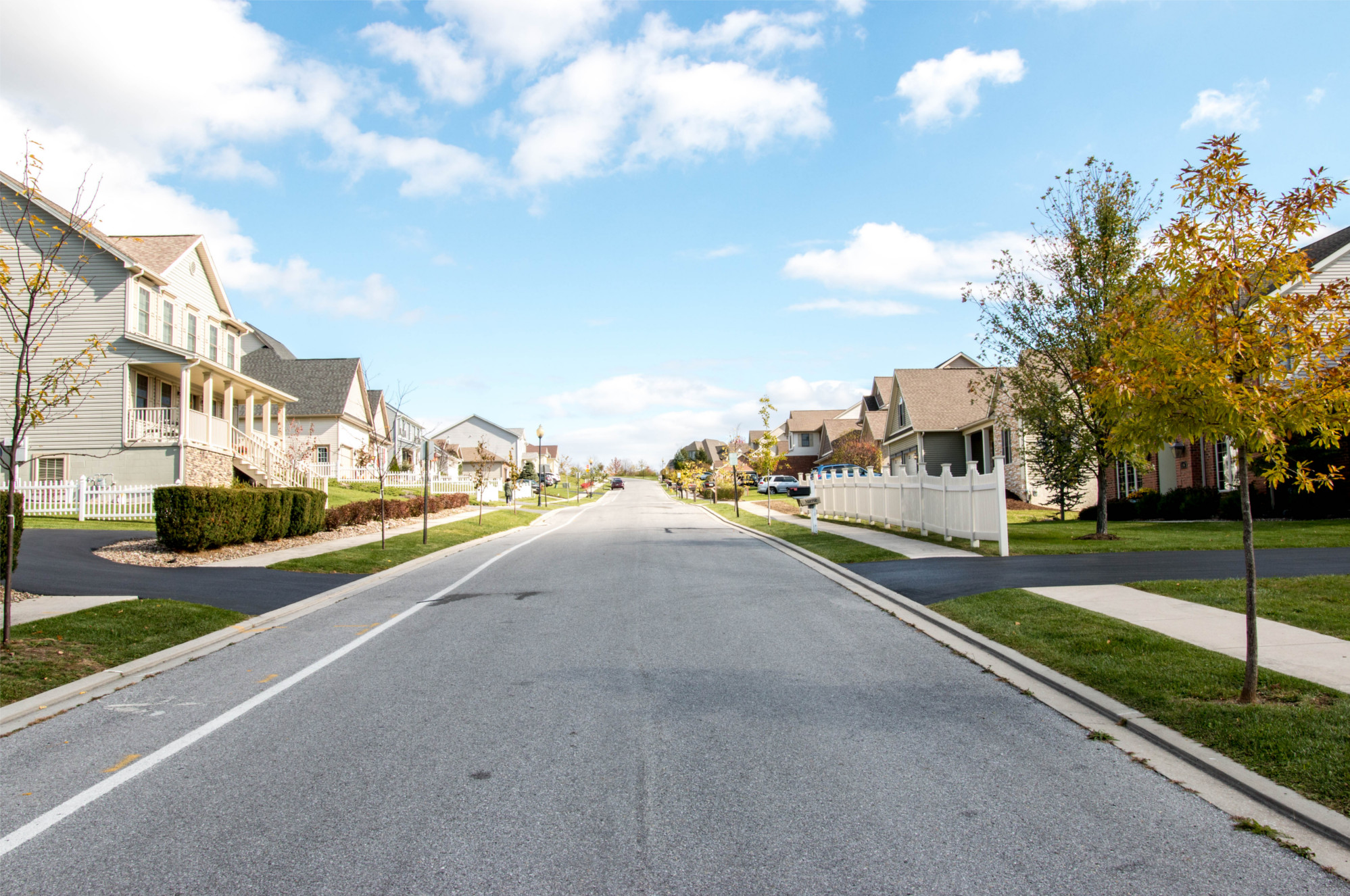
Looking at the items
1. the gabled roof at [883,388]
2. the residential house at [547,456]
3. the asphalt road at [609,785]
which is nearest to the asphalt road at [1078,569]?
the asphalt road at [609,785]

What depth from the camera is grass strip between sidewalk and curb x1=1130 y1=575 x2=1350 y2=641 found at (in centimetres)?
851

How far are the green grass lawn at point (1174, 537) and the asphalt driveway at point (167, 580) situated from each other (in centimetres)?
1209

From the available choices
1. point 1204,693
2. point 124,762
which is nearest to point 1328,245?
point 1204,693

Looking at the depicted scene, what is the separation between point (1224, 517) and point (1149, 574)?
44.2 feet

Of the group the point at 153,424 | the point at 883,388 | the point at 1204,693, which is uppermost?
the point at 883,388

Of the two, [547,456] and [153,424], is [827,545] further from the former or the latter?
[547,456]

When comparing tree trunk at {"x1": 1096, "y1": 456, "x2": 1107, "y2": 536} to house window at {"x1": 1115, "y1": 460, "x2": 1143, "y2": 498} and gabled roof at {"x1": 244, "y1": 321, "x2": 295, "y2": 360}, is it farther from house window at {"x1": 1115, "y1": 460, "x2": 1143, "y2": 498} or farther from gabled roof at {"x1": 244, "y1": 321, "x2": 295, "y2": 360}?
gabled roof at {"x1": 244, "y1": 321, "x2": 295, "y2": 360}

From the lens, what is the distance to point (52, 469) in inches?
1077

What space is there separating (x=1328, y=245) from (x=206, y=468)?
1453 inches

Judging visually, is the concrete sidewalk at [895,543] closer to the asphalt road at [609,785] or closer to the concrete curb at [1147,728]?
the concrete curb at [1147,728]

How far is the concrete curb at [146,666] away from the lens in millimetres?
6340

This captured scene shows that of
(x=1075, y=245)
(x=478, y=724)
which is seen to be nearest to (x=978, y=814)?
(x=478, y=724)

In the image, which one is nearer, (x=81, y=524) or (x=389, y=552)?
(x=389, y=552)

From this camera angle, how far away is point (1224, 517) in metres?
23.1
